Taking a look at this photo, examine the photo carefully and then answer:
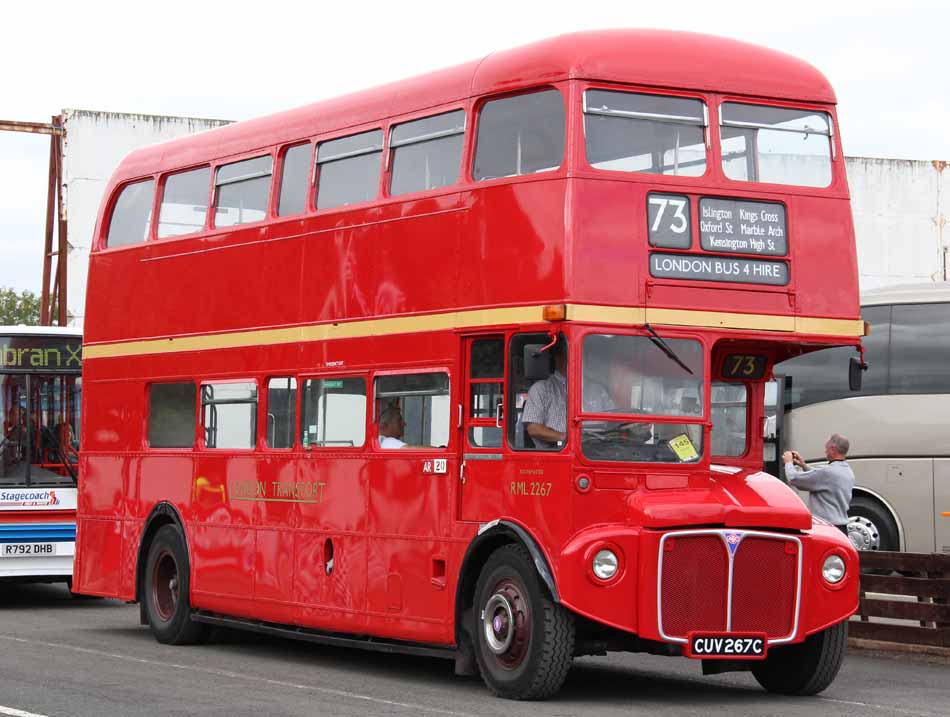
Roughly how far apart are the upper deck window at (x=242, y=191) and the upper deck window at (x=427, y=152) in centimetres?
213

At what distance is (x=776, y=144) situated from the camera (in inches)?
545

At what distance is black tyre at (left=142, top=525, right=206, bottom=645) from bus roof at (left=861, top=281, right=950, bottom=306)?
9955 mm

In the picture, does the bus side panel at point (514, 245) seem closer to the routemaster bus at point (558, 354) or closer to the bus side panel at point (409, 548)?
the routemaster bus at point (558, 354)

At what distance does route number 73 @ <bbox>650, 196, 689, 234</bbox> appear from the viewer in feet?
43.5

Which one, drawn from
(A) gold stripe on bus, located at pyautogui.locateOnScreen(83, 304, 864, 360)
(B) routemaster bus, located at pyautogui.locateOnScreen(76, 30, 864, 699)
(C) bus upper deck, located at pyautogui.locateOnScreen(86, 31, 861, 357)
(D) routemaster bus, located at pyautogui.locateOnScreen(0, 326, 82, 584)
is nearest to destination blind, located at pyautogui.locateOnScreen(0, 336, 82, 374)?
(D) routemaster bus, located at pyautogui.locateOnScreen(0, 326, 82, 584)

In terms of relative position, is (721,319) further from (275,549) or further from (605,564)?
(275,549)

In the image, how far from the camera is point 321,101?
16562mm

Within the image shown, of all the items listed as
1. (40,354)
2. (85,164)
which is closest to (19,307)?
(85,164)

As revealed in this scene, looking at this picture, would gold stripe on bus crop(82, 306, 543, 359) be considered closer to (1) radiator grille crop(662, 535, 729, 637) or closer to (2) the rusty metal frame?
(1) radiator grille crop(662, 535, 729, 637)

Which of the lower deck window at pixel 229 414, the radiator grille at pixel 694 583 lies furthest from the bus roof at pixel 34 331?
the radiator grille at pixel 694 583

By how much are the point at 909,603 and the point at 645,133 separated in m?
6.04

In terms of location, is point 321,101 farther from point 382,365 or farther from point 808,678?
point 808,678

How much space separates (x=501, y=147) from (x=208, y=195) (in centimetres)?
485

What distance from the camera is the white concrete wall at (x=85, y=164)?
4359 centimetres
